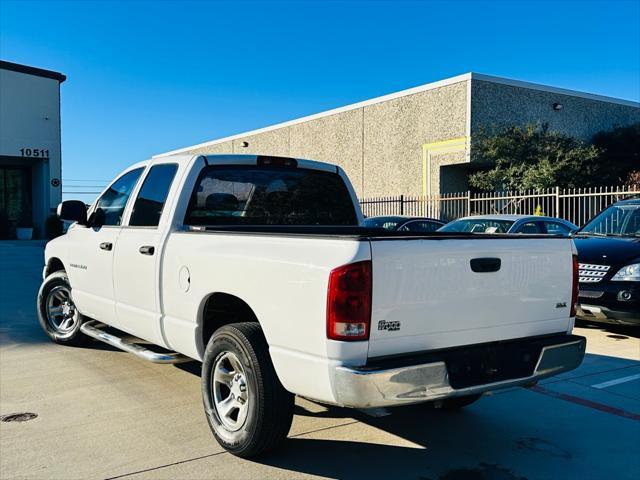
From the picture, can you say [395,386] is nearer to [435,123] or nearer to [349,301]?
[349,301]

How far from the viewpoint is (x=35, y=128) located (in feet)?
100

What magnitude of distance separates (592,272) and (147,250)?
546 centimetres

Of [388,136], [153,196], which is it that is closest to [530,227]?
[153,196]

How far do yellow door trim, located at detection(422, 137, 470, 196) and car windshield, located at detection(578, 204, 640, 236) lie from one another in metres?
17.5

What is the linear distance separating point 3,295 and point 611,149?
27865 mm

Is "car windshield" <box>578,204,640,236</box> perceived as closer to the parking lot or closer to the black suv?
the black suv

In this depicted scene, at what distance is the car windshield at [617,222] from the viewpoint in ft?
27.8

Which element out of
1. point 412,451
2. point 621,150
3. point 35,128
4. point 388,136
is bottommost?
point 412,451

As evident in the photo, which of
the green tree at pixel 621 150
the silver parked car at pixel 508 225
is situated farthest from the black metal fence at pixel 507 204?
the silver parked car at pixel 508 225

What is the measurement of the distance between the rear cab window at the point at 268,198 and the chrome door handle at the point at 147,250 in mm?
344

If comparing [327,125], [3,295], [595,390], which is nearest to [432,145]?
[327,125]

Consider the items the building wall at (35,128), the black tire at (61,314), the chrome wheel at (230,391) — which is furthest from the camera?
the building wall at (35,128)

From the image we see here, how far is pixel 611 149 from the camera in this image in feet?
98.3

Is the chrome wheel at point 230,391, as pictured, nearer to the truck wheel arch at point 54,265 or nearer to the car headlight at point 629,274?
the truck wheel arch at point 54,265
